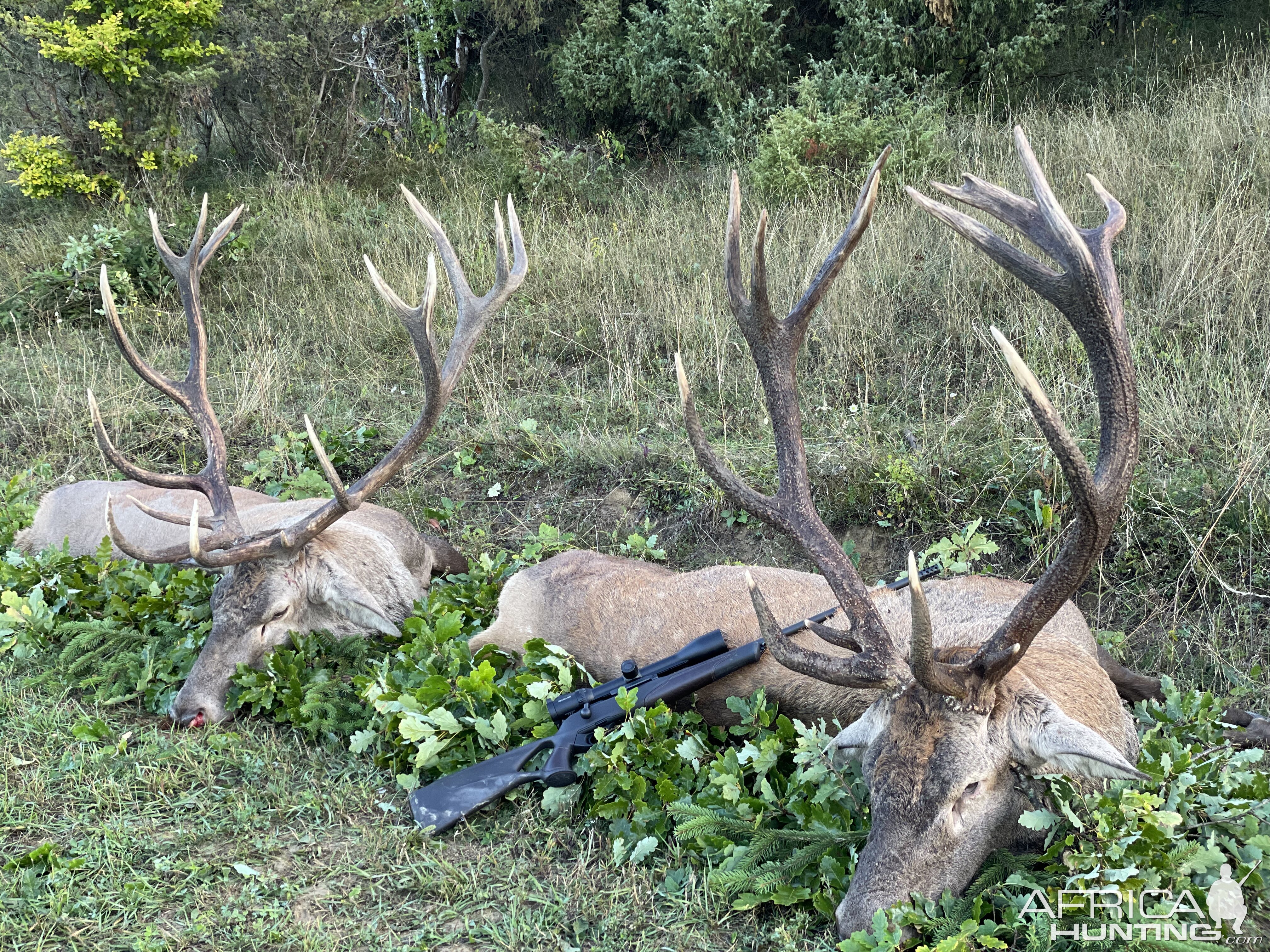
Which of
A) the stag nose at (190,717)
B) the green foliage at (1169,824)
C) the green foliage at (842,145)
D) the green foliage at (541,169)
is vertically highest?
the green foliage at (842,145)

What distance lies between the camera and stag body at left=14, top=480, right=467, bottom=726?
14.8ft

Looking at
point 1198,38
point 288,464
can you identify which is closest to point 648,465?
point 288,464

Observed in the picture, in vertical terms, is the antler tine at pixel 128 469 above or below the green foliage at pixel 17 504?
above

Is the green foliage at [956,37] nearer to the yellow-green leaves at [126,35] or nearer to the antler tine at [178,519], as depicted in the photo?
the yellow-green leaves at [126,35]

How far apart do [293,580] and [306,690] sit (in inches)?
22.9

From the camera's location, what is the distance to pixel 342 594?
4.82 m

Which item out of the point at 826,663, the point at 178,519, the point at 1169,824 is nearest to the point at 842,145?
the point at 178,519

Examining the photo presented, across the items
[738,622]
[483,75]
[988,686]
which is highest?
[483,75]

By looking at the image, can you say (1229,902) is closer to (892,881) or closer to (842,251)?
(892,881)

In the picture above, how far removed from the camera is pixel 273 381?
7887mm

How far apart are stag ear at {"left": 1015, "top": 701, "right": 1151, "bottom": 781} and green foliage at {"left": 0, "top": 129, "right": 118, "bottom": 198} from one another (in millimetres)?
10595

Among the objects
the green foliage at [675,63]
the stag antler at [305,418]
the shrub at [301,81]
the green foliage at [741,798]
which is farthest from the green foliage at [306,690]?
the shrub at [301,81]

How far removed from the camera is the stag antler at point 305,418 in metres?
4.61

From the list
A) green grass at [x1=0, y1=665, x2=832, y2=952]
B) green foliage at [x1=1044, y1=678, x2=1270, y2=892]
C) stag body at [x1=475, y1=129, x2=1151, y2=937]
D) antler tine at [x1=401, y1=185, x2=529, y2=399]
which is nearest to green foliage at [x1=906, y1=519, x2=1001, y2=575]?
stag body at [x1=475, y1=129, x2=1151, y2=937]
